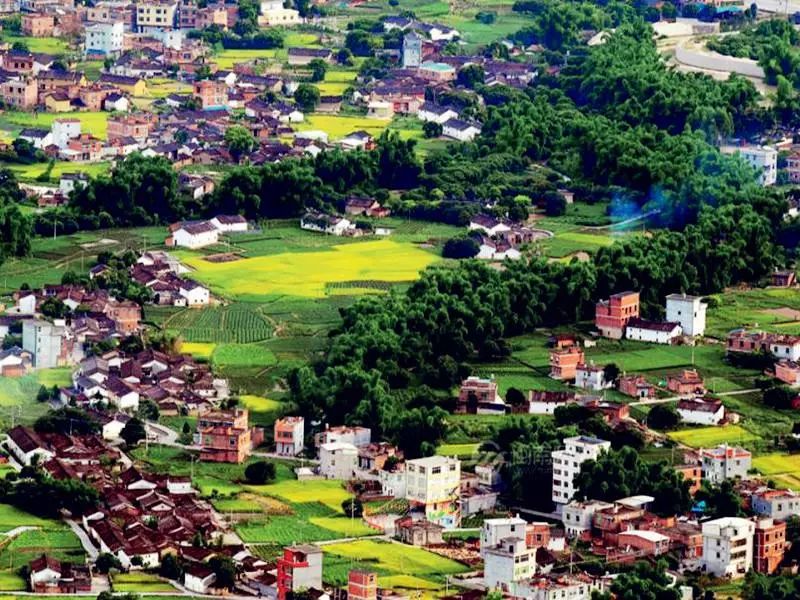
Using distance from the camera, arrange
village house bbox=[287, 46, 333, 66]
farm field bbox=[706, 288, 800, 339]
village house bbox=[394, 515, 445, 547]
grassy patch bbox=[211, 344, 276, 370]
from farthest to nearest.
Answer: village house bbox=[287, 46, 333, 66], farm field bbox=[706, 288, 800, 339], grassy patch bbox=[211, 344, 276, 370], village house bbox=[394, 515, 445, 547]

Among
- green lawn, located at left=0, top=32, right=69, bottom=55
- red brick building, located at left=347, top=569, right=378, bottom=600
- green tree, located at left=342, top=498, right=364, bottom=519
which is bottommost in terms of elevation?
green lawn, located at left=0, top=32, right=69, bottom=55

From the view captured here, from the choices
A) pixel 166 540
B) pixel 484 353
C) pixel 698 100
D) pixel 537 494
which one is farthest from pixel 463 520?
pixel 698 100

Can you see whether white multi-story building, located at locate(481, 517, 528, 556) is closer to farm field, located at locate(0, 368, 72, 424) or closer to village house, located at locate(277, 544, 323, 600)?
village house, located at locate(277, 544, 323, 600)

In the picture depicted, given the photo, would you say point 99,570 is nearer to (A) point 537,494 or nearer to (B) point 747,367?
(A) point 537,494

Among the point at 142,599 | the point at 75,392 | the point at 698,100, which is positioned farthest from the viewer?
the point at 698,100

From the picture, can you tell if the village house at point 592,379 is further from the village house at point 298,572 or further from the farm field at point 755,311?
the village house at point 298,572

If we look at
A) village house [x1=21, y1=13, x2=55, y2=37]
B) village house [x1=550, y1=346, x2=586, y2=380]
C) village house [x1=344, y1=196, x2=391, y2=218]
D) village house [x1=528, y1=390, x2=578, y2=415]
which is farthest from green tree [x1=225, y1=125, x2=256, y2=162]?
village house [x1=528, y1=390, x2=578, y2=415]
